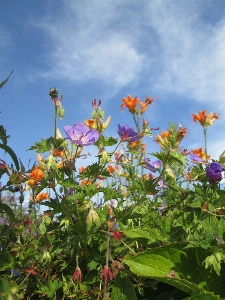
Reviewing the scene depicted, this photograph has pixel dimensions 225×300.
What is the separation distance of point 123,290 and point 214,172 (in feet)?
2.15

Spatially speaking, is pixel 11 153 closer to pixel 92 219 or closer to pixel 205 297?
pixel 92 219

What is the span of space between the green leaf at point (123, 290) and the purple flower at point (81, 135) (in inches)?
26.2

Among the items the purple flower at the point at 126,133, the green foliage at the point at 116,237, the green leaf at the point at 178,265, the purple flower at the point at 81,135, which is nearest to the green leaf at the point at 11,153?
the green foliage at the point at 116,237

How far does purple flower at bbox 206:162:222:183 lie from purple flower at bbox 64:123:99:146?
57 cm

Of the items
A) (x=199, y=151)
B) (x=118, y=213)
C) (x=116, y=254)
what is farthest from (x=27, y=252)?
(x=199, y=151)

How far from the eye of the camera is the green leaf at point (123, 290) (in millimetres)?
1438

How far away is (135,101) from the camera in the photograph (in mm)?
3990

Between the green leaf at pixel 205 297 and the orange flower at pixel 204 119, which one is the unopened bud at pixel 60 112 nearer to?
the green leaf at pixel 205 297

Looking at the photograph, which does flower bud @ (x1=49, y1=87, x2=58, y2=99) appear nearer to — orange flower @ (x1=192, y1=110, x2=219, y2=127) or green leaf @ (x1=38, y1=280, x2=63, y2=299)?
green leaf @ (x1=38, y1=280, x2=63, y2=299)

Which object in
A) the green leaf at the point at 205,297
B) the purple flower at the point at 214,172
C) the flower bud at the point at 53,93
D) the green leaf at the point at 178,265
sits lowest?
the green leaf at the point at 205,297

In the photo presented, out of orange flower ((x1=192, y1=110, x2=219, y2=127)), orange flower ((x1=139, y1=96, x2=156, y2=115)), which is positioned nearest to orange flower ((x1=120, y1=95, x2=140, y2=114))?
orange flower ((x1=139, y1=96, x2=156, y2=115))

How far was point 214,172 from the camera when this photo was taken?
5.11ft

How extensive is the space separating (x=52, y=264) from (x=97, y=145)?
75 centimetres

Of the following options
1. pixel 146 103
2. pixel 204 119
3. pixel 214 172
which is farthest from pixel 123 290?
pixel 204 119
